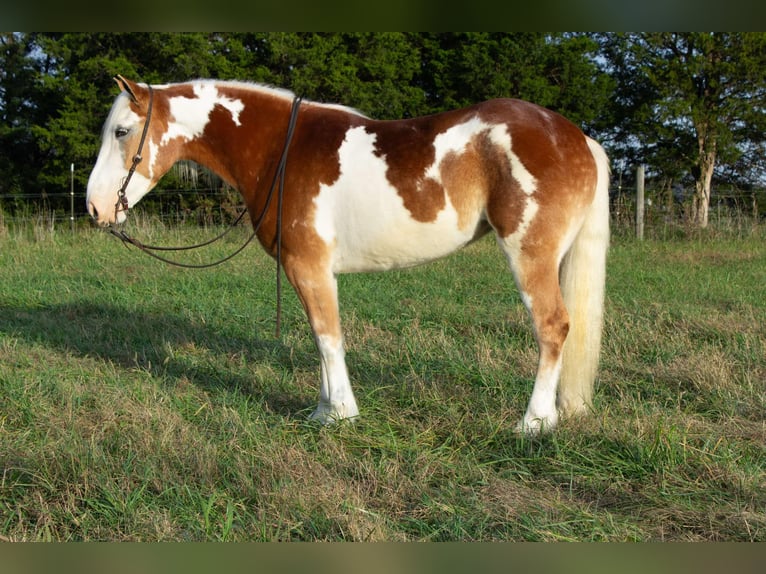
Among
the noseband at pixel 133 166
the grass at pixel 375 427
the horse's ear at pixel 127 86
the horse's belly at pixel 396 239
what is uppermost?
the horse's ear at pixel 127 86

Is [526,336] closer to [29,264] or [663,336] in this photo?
[663,336]

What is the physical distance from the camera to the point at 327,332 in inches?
145

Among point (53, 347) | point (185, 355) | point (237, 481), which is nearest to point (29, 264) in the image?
point (53, 347)

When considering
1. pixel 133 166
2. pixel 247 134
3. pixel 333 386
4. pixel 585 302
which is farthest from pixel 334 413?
pixel 133 166

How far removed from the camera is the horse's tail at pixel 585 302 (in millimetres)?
3572

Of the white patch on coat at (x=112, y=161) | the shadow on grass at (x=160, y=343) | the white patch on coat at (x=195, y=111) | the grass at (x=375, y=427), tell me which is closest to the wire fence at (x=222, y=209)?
the grass at (x=375, y=427)

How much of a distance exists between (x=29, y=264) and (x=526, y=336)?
666cm

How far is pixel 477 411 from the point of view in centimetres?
367

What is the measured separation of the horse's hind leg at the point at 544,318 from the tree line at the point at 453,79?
12.5m

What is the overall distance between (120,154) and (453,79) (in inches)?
530

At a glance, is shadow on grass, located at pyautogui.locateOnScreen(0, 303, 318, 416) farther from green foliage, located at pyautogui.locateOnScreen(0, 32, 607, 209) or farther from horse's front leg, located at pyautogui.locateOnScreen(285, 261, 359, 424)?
green foliage, located at pyautogui.locateOnScreen(0, 32, 607, 209)

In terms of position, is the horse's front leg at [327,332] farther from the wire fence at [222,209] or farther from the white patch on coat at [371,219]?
the wire fence at [222,209]

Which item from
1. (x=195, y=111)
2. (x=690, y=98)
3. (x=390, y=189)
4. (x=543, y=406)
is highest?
(x=690, y=98)

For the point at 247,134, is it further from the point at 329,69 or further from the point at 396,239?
the point at 329,69
